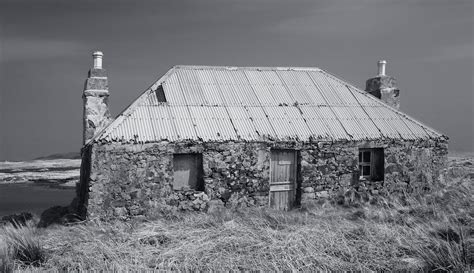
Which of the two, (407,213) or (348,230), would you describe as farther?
(407,213)

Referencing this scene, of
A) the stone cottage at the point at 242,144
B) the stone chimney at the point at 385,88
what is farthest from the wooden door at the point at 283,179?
the stone chimney at the point at 385,88

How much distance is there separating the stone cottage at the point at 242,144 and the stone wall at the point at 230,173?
3cm

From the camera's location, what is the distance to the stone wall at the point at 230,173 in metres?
12.2

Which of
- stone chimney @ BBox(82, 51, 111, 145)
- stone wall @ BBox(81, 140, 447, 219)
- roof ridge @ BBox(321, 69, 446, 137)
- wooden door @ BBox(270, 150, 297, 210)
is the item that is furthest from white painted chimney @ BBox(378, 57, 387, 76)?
stone chimney @ BBox(82, 51, 111, 145)

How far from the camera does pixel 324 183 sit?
45.4 ft

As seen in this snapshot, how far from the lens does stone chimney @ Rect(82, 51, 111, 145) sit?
14.1 meters

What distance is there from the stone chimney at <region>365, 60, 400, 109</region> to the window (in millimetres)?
2949

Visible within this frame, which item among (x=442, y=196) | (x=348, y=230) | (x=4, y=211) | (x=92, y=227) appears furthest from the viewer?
(x=4, y=211)

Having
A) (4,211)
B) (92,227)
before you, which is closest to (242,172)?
(92,227)

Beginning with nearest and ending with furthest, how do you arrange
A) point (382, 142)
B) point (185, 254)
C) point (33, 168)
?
point (185, 254) < point (382, 142) < point (33, 168)

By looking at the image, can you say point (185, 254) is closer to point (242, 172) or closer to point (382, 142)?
point (242, 172)

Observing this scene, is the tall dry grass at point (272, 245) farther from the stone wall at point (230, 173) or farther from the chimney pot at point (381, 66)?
the chimney pot at point (381, 66)

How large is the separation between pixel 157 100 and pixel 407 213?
24.3ft

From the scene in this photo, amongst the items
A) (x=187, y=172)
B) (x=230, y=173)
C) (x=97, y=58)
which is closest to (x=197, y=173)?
(x=187, y=172)
